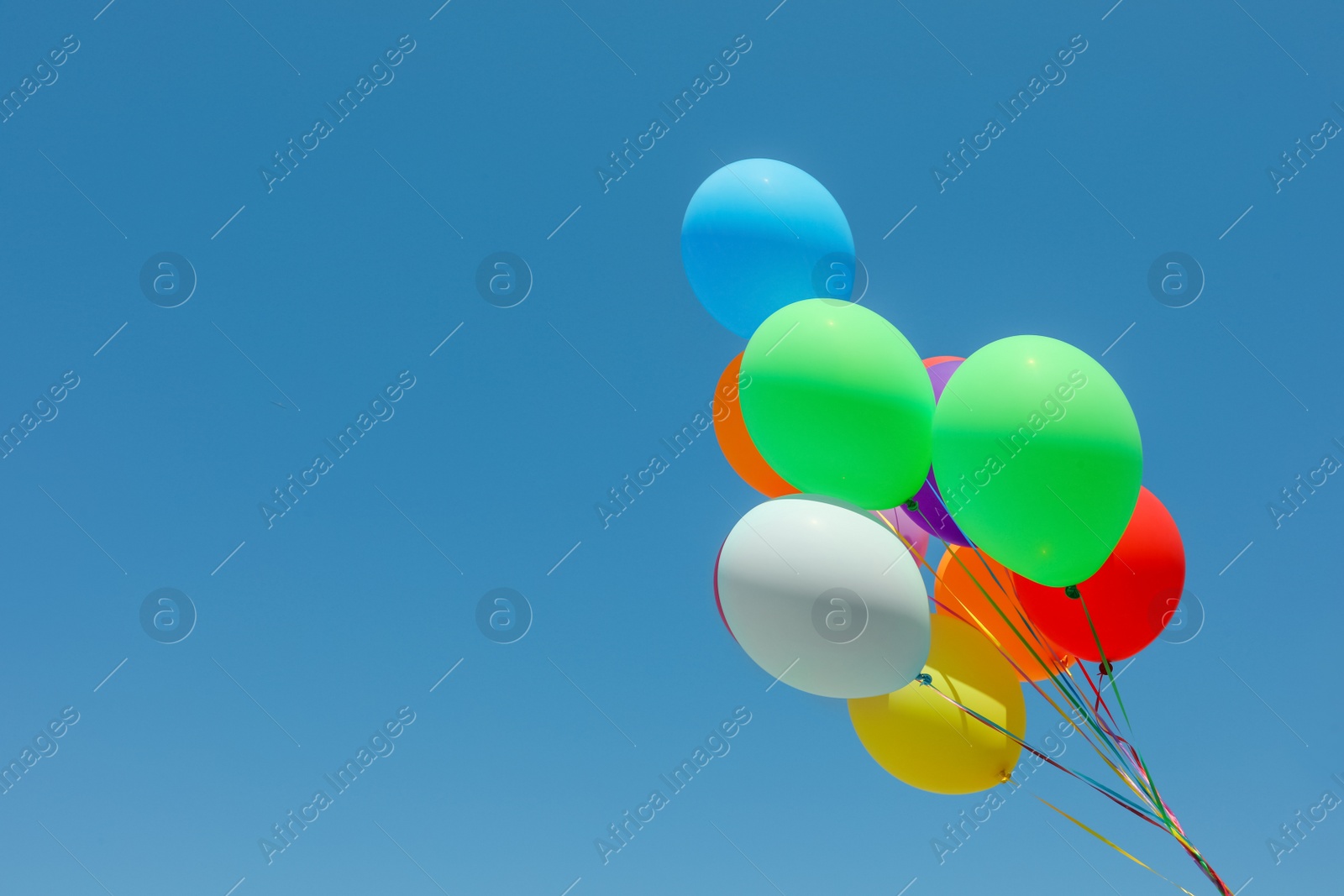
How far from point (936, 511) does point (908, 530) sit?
2.32ft

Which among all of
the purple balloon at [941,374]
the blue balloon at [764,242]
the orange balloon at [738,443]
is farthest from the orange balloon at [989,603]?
the blue balloon at [764,242]

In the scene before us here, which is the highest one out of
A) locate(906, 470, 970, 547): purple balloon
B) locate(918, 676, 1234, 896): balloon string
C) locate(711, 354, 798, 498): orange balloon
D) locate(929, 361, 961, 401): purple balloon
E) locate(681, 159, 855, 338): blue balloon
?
locate(681, 159, 855, 338): blue balloon

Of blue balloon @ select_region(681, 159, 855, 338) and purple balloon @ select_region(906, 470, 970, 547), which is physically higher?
blue balloon @ select_region(681, 159, 855, 338)

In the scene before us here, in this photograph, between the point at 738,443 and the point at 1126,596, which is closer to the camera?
the point at 1126,596

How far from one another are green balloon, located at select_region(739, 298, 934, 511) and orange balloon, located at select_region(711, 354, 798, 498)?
1.01 m

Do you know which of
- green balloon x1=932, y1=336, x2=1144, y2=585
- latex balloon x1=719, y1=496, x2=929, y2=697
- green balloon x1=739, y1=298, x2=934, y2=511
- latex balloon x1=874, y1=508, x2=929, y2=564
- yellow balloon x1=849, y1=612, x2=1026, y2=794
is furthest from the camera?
latex balloon x1=874, y1=508, x2=929, y2=564

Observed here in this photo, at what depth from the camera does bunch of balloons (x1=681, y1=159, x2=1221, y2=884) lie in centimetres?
545

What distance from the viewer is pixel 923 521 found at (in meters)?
6.41

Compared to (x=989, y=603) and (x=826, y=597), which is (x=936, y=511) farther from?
(x=826, y=597)

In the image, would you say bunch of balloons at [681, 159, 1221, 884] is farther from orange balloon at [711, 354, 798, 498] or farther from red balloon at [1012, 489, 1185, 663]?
orange balloon at [711, 354, 798, 498]

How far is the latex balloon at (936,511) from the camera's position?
632 cm

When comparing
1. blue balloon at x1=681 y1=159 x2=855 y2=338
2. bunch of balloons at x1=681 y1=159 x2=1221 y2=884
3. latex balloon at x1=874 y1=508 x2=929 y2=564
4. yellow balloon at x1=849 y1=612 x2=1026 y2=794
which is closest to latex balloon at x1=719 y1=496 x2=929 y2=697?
bunch of balloons at x1=681 y1=159 x2=1221 y2=884

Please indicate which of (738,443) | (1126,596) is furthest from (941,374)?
(1126,596)

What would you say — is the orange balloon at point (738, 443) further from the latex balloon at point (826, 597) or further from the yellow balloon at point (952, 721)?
the yellow balloon at point (952, 721)
